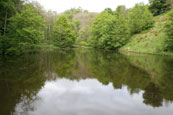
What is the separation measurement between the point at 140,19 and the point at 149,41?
878 cm

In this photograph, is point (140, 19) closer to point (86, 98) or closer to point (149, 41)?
point (149, 41)

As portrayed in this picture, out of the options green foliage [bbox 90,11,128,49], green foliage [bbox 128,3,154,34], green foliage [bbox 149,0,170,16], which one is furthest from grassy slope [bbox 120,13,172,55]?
green foliage [bbox 149,0,170,16]

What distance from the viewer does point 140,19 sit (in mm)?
36062

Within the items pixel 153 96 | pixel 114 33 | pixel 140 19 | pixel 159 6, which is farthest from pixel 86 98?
pixel 159 6

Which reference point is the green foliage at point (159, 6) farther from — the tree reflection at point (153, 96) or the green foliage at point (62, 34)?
the tree reflection at point (153, 96)

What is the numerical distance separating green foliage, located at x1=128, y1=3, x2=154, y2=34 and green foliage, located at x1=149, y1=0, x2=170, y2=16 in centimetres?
853

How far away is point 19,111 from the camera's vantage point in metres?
4.39

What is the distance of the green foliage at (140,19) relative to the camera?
35375mm

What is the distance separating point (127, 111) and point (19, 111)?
358 centimetres

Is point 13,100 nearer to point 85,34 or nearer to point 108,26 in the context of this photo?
point 108,26

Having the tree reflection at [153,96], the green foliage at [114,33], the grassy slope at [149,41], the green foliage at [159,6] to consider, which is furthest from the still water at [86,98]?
the green foliage at [159,6]

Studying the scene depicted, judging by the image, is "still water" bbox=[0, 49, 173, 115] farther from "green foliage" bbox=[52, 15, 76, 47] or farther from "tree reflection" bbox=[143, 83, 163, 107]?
"green foliage" bbox=[52, 15, 76, 47]

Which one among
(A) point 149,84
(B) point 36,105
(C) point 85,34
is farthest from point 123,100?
(C) point 85,34

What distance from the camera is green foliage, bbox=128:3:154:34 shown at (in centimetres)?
3538
